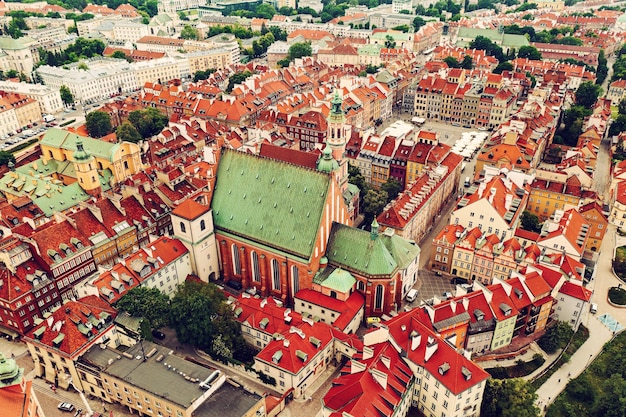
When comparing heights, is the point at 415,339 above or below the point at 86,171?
below

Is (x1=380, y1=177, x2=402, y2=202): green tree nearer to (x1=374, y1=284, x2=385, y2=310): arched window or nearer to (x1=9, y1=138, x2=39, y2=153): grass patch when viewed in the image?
(x1=374, y1=284, x2=385, y2=310): arched window

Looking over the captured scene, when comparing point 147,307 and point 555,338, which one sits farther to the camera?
point 555,338

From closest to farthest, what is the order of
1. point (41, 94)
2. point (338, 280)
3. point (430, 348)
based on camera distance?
point (430, 348), point (338, 280), point (41, 94)

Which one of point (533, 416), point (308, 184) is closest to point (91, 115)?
point (308, 184)

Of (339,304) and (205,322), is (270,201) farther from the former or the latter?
(205,322)

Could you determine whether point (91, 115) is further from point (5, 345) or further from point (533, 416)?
point (533, 416)

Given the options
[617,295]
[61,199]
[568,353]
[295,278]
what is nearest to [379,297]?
[295,278]
